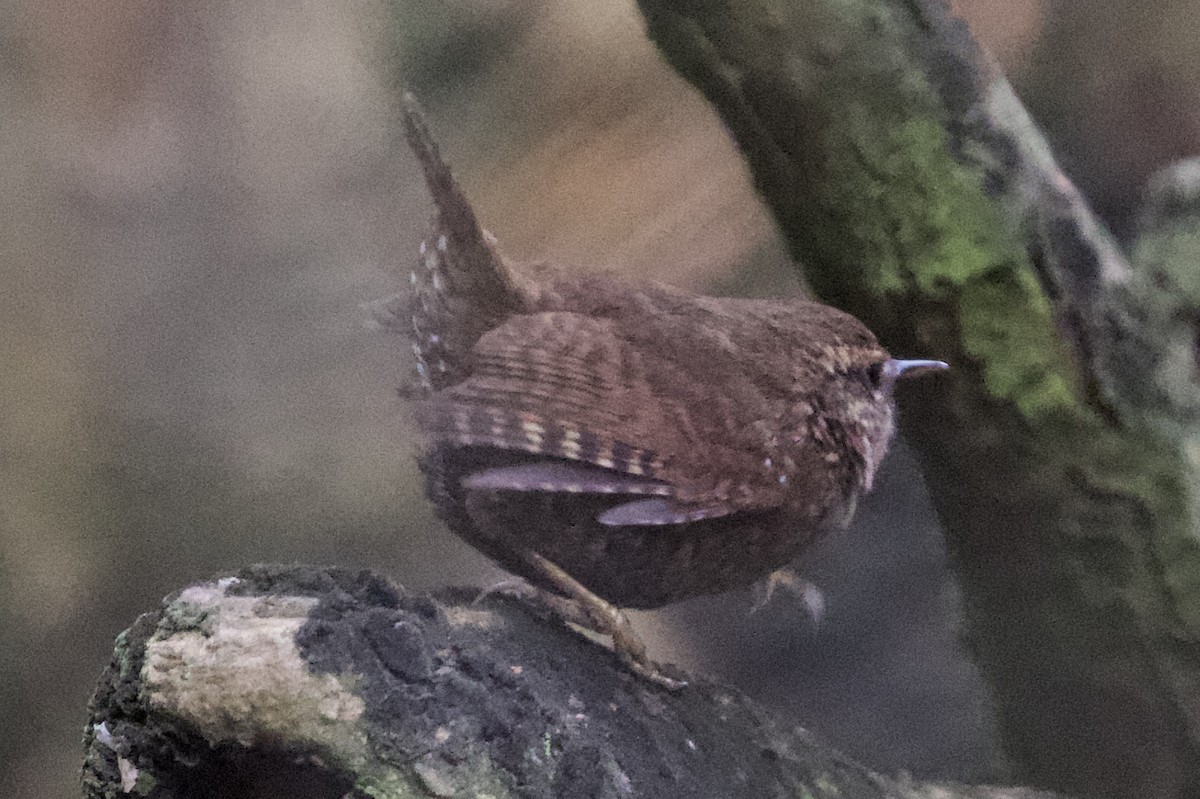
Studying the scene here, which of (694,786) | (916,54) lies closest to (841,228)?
(916,54)

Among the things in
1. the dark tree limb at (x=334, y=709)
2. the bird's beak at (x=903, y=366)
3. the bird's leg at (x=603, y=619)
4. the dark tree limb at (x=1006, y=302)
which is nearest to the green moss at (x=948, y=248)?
the dark tree limb at (x=1006, y=302)

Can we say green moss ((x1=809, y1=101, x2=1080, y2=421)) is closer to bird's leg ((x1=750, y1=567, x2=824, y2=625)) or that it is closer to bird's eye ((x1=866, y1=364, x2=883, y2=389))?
bird's eye ((x1=866, y1=364, x2=883, y2=389))

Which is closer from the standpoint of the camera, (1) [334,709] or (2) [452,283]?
(1) [334,709]

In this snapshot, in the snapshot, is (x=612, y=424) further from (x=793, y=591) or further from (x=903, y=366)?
(x=793, y=591)

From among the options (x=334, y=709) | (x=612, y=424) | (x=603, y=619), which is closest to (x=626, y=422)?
(x=612, y=424)

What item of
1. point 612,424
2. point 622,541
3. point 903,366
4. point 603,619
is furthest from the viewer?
point 903,366

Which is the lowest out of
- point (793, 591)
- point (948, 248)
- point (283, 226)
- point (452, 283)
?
point (793, 591)

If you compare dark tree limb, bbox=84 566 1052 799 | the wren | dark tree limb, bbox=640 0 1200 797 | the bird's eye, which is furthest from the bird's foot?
dark tree limb, bbox=640 0 1200 797

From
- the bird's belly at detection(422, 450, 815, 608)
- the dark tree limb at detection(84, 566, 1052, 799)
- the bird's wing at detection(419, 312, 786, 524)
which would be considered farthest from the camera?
the bird's belly at detection(422, 450, 815, 608)
